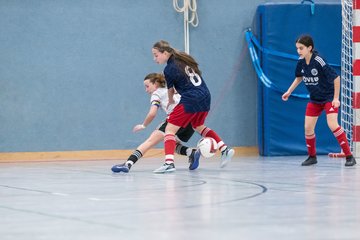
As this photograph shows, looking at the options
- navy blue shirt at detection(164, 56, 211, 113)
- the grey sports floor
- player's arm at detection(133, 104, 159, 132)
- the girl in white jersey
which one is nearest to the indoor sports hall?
the girl in white jersey

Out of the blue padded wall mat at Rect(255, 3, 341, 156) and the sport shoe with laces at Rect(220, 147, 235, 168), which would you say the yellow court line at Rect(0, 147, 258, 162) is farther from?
the sport shoe with laces at Rect(220, 147, 235, 168)

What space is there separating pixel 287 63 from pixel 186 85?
13.6ft

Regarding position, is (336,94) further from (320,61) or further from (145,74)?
(145,74)

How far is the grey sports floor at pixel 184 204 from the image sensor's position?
4102 millimetres

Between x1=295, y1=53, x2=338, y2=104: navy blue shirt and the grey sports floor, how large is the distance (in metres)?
0.95

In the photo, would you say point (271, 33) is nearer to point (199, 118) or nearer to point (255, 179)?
point (199, 118)

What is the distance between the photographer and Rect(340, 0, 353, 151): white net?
Result: 11.6 metres

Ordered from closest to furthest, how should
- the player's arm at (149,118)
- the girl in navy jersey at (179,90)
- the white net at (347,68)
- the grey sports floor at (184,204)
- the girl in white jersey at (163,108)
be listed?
the grey sports floor at (184,204) < the girl in navy jersey at (179,90) < the player's arm at (149,118) < the girl in white jersey at (163,108) < the white net at (347,68)

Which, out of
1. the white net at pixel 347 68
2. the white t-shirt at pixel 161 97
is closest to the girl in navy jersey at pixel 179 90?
the white t-shirt at pixel 161 97

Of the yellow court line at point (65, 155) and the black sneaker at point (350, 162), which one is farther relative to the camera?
the yellow court line at point (65, 155)

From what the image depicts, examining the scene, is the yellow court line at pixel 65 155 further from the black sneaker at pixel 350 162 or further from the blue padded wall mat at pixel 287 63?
the black sneaker at pixel 350 162

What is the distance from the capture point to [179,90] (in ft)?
28.3

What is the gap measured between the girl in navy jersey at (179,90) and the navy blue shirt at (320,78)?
60.8 inches

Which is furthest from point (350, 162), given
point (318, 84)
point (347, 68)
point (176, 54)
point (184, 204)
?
point (184, 204)
